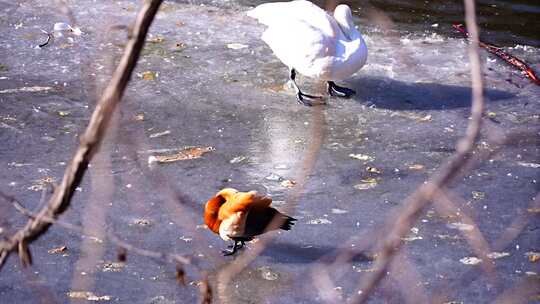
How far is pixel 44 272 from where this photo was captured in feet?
12.2

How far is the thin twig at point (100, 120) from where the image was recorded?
1.22 metres

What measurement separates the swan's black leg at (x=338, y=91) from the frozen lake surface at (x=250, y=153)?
0.17ft

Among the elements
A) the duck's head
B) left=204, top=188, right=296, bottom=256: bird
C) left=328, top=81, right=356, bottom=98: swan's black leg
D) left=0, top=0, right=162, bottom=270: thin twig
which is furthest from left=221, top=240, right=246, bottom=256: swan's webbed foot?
left=0, top=0, right=162, bottom=270: thin twig

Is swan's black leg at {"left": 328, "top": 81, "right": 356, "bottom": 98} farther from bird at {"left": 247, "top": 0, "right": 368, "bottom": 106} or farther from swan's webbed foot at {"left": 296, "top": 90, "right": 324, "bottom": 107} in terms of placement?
swan's webbed foot at {"left": 296, "top": 90, "right": 324, "bottom": 107}

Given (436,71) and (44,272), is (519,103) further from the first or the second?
(44,272)

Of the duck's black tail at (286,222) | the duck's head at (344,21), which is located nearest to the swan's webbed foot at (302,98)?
the duck's head at (344,21)

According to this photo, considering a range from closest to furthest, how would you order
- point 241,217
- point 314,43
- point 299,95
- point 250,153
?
point 241,217, point 250,153, point 314,43, point 299,95

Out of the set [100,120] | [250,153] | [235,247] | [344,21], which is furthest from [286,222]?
[100,120]

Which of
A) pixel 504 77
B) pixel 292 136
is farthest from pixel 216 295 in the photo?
pixel 504 77

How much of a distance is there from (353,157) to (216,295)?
1.46 metres

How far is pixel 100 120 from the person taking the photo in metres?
1.24

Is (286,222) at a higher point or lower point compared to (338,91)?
higher

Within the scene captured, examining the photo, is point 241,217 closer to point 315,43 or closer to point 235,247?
point 235,247

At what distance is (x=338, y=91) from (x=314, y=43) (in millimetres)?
424
